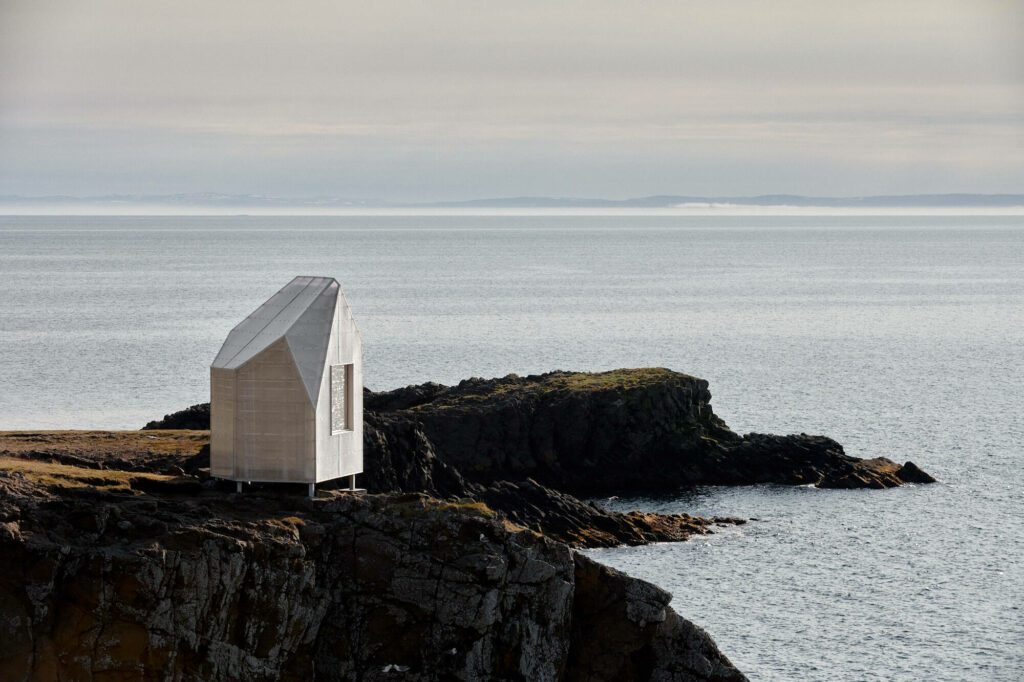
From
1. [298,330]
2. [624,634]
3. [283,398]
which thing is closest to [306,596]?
[283,398]

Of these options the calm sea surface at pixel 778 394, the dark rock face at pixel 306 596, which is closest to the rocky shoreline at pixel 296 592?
the dark rock face at pixel 306 596

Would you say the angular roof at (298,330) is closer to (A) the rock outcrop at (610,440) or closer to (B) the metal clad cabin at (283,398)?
(B) the metal clad cabin at (283,398)

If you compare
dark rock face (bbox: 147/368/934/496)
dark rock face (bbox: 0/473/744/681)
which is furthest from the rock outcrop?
dark rock face (bbox: 0/473/744/681)

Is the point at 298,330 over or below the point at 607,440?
over

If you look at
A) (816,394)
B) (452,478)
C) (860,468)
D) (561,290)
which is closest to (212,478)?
(452,478)

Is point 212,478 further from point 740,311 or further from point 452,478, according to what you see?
point 740,311

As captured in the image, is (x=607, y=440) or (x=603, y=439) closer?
(x=607, y=440)

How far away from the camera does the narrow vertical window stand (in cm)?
2712

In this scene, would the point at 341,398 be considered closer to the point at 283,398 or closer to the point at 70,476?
the point at 283,398

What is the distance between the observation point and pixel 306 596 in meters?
25.2

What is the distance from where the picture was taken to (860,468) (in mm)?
67500

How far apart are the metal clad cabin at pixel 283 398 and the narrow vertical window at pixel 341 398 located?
2cm

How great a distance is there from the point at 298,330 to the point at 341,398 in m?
1.80

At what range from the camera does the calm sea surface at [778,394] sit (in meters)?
44.3
